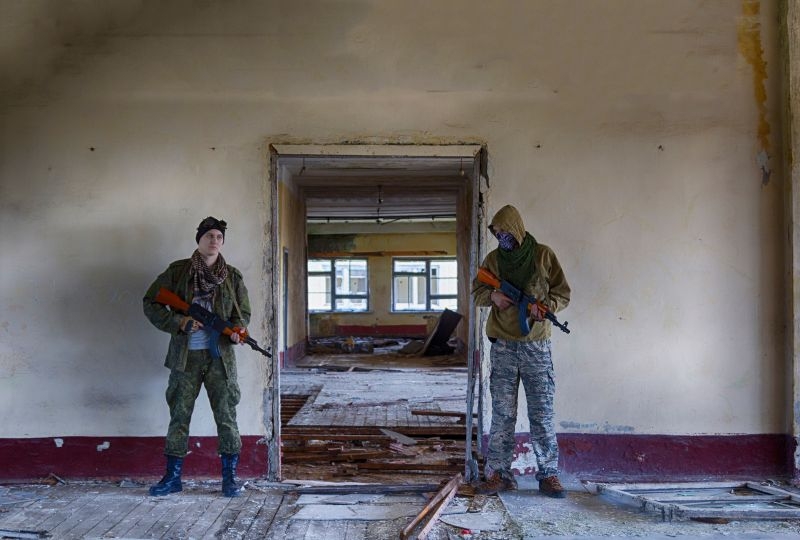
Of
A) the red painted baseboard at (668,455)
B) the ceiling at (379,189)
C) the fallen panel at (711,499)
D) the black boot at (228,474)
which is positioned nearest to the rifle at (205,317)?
the black boot at (228,474)

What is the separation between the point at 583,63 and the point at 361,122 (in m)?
1.51

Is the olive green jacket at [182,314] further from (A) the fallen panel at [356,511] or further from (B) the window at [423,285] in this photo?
(B) the window at [423,285]

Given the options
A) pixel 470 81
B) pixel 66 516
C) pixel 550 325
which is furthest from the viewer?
pixel 470 81

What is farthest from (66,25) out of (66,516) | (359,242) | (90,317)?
(359,242)

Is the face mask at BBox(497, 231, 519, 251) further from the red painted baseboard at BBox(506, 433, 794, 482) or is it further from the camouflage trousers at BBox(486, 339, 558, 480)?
the red painted baseboard at BBox(506, 433, 794, 482)

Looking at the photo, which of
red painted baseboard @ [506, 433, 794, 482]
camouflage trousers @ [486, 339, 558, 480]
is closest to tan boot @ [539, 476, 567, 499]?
camouflage trousers @ [486, 339, 558, 480]

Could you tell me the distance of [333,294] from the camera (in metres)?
19.5

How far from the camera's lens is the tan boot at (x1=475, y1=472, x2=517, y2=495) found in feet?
14.2

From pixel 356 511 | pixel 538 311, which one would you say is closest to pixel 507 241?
pixel 538 311

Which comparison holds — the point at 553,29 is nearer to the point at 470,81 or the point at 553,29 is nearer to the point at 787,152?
the point at 470,81

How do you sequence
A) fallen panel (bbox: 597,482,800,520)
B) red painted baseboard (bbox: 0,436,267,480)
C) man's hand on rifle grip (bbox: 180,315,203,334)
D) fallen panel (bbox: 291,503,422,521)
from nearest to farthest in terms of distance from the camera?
fallen panel (bbox: 597,482,800,520)
fallen panel (bbox: 291,503,422,521)
man's hand on rifle grip (bbox: 180,315,203,334)
red painted baseboard (bbox: 0,436,267,480)

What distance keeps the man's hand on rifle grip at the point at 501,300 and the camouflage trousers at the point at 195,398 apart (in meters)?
1.65

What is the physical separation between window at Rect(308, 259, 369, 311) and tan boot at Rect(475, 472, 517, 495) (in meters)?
15.1

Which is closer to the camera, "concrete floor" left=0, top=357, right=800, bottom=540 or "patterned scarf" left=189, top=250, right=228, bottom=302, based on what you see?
"concrete floor" left=0, top=357, right=800, bottom=540
